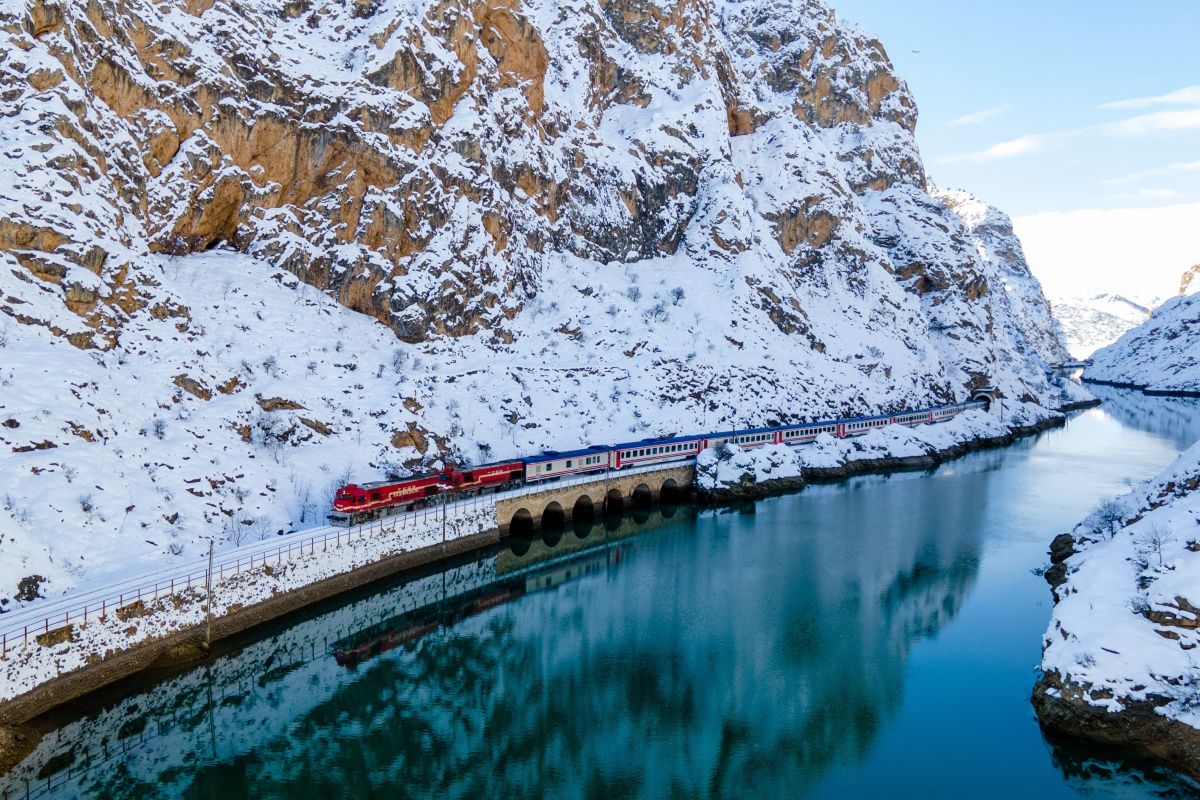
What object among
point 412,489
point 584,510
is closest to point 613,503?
point 584,510

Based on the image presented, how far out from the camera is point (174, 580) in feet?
104

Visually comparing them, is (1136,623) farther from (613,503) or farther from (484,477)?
(613,503)

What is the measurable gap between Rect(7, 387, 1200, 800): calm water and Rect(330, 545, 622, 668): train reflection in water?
0.18m

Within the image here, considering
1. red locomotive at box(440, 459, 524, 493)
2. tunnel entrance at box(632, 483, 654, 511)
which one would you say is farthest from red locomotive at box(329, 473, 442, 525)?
tunnel entrance at box(632, 483, 654, 511)

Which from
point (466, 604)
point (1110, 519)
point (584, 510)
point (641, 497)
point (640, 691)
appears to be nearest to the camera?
point (640, 691)

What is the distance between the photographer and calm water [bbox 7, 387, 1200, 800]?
2425cm

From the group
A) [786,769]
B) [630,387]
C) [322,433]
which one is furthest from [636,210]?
[786,769]

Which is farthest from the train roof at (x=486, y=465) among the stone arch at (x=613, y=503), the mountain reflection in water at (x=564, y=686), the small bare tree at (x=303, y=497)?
the small bare tree at (x=303, y=497)

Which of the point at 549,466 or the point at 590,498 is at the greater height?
the point at 549,466

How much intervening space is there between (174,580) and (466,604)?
49.5 feet

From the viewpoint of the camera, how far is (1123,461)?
80250 millimetres

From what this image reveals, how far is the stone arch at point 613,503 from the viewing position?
199ft

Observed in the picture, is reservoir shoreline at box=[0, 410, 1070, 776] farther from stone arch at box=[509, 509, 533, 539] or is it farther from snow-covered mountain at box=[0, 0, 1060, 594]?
snow-covered mountain at box=[0, 0, 1060, 594]

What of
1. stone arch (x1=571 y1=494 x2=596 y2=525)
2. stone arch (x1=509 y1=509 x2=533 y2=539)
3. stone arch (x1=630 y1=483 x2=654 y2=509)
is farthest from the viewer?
stone arch (x1=630 y1=483 x2=654 y2=509)
